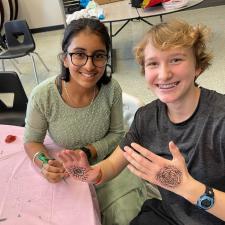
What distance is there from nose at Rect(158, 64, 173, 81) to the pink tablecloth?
0.53 meters

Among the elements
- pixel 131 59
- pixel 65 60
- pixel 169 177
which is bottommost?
pixel 131 59

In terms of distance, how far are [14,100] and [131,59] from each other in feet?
7.46

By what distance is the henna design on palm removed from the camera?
66 cm

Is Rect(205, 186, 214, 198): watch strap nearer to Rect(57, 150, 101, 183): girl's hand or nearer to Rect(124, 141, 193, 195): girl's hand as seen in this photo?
Rect(124, 141, 193, 195): girl's hand

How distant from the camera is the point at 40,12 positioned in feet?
17.0

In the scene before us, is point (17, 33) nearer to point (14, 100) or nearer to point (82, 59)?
point (14, 100)

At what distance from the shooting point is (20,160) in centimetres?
103

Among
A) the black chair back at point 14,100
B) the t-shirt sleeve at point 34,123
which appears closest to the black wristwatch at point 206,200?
the t-shirt sleeve at point 34,123

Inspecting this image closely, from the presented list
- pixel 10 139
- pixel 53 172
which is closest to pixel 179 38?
pixel 53 172

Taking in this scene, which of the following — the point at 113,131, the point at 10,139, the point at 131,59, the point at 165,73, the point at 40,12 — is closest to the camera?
the point at 165,73

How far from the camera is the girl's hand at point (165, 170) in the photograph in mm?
658

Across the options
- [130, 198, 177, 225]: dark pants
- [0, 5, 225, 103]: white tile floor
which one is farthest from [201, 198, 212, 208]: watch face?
[0, 5, 225, 103]: white tile floor

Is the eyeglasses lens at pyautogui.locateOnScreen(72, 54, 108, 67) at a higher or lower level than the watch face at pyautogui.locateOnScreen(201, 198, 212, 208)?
higher

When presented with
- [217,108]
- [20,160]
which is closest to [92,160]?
[20,160]
